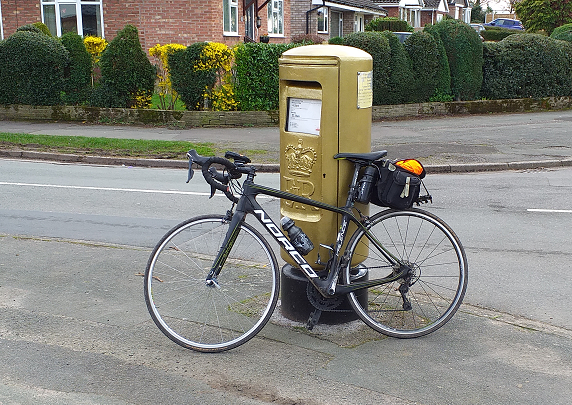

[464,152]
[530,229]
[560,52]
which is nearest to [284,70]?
[530,229]

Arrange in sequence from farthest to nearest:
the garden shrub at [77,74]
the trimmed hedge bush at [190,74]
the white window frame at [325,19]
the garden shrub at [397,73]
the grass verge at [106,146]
A: the white window frame at [325,19], the garden shrub at [397,73], the garden shrub at [77,74], the trimmed hedge bush at [190,74], the grass verge at [106,146]

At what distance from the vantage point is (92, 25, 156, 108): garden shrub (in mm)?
18062

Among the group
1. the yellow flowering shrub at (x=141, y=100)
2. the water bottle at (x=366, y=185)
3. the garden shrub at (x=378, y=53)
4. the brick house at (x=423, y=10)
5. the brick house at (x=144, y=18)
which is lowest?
the water bottle at (x=366, y=185)

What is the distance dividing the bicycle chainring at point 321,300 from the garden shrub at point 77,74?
1524 cm

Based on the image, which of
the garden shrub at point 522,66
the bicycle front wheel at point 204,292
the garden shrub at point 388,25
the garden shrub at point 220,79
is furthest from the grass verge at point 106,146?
the garden shrub at point 388,25

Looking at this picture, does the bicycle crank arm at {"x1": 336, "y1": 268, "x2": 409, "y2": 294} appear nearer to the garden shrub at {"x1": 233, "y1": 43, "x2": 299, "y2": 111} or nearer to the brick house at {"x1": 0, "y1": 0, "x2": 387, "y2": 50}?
the garden shrub at {"x1": 233, "y1": 43, "x2": 299, "y2": 111}

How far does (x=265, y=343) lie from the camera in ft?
14.8

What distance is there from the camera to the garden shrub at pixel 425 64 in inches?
770

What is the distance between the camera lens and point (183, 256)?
193 inches

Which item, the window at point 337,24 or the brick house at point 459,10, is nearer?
the window at point 337,24

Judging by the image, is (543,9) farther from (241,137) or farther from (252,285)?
(252,285)

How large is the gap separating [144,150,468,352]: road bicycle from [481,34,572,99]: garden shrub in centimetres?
1691

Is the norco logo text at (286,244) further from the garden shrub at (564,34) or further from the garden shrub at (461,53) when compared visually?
the garden shrub at (564,34)

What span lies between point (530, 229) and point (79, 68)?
45.2 feet
